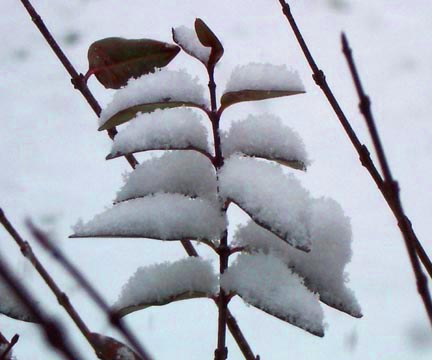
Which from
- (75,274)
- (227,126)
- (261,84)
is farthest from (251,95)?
(227,126)

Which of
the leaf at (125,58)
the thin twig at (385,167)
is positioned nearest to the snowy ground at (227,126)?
the leaf at (125,58)

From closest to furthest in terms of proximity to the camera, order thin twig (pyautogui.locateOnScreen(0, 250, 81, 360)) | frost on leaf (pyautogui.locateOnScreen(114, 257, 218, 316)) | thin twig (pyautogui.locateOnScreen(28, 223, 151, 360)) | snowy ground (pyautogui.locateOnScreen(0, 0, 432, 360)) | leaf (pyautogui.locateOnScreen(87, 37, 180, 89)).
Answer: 1. thin twig (pyautogui.locateOnScreen(0, 250, 81, 360))
2. thin twig (pyautogui.locateOnScreen(28, 223, 151, 360))
3. frost on leaf (pyautogui.locateOnScreen(114, 257, 218, 316))
4. leaf (pyautogui.locateOnScreen(87, 37, 180, 89))
5. snowy ground (pyautogui.locateOnScreen(0, 0, 432, 360))

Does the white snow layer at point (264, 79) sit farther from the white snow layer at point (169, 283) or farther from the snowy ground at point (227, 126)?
the snowy ground at point (227, 126)

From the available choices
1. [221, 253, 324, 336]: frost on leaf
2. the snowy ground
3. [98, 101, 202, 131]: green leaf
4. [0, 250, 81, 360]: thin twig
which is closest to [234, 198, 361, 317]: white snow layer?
[221, 253, 324, 336]: frost on leaf

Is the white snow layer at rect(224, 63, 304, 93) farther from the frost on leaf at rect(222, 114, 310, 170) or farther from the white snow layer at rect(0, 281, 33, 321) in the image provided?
the white snow layer at rect(0, 281, 33, 321)

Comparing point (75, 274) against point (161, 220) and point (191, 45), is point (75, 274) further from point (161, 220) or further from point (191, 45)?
point (191, 45)

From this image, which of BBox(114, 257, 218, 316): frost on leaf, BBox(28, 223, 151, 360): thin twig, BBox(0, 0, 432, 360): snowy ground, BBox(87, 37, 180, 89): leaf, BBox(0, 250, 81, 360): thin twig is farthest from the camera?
BBox(0, 0, 432, 360): snowy ground

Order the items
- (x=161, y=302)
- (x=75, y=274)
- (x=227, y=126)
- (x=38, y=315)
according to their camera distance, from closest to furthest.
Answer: (x=38, y=315)
(x=75, y=274)
(x=161, y=302)
(x=227, y=126)
